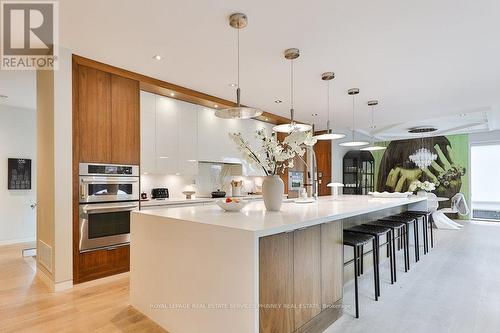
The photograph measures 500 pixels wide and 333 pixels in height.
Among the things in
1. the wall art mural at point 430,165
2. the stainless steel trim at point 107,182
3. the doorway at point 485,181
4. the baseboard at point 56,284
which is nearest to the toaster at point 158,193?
the stainless steel trim at point 107,182

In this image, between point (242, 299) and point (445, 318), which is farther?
point (445, 318)

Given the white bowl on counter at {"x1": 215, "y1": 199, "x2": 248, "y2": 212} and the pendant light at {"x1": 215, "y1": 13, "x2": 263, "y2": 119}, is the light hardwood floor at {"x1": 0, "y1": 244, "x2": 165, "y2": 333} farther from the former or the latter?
the pendant light at {"x1": 215, "y1": 13, "x2": 263, "y2": 119}

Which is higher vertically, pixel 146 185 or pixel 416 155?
pixel 416 155

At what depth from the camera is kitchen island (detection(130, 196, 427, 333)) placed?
1.57 meters

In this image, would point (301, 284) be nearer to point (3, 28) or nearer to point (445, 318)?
point (445, 318)

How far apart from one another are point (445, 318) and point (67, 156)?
3.97m

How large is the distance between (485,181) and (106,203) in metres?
10.1

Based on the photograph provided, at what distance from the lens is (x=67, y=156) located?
10.0 feet

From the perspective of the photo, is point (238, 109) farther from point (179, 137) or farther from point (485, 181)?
point (485, 181)

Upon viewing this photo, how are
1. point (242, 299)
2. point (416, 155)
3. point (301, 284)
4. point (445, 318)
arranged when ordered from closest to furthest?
point (242, 299), point (301, 284), point (445, 318), point (416, 155)

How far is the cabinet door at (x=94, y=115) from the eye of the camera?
3.19 meters

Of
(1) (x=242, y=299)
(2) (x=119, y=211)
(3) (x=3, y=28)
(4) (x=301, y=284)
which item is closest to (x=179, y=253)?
(1) (x=242, y=299)

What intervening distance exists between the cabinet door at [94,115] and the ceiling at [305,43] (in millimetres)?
269

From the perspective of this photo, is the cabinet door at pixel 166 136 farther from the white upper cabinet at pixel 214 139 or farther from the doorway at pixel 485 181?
the doorway at pixel 485 181
